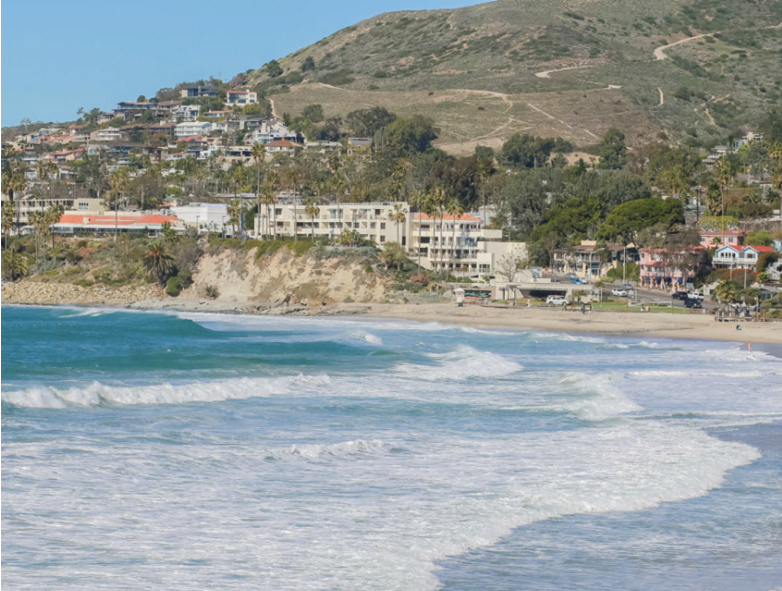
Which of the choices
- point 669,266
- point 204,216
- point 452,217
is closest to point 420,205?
point 452,217

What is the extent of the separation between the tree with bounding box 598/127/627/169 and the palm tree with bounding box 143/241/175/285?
2975 inches

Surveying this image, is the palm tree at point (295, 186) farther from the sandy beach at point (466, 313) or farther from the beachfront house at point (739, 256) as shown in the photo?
the beachfront house at point (739, 256)

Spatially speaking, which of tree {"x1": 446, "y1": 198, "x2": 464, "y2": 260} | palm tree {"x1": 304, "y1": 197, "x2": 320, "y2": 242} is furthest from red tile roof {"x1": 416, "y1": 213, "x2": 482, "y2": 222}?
palm tree {"x1": 304, "y1": 197, "x2": 320, "y2": 242}

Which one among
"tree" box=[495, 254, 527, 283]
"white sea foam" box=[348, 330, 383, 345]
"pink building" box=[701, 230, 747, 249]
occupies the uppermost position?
"pink building" box=[701, 230, 747, 249]

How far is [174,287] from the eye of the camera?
3841 inches

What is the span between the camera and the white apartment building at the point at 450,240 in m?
99.6

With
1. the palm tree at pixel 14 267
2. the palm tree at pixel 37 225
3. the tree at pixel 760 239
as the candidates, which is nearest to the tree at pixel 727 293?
the tree at pixel 760 239

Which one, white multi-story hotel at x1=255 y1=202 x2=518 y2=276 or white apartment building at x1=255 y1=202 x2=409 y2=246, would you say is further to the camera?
white apartment building at x1=255 y1=202 x2=409 y2=246

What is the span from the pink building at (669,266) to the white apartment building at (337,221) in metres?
23.4

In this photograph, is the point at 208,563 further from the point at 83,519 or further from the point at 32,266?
the point at 32,266

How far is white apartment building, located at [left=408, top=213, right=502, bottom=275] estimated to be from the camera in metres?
99.6

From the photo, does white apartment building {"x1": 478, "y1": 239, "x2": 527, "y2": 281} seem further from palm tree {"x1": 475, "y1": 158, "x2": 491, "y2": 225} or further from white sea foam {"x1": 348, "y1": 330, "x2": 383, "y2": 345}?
white sea foam {"x1": 348, "y1": 330, "x2": 383, "y2": 345}

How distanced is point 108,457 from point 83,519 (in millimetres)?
5330

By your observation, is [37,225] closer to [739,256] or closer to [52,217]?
[52,217]
